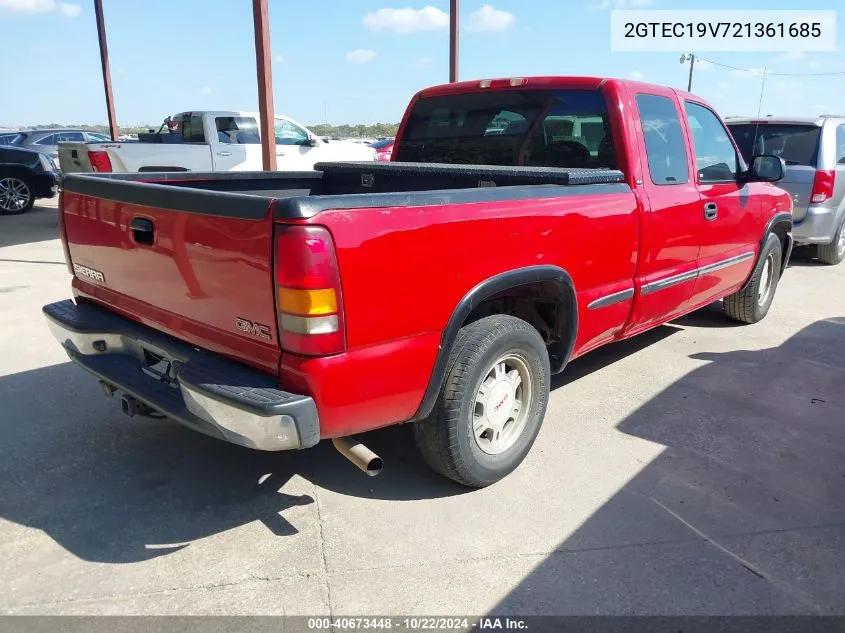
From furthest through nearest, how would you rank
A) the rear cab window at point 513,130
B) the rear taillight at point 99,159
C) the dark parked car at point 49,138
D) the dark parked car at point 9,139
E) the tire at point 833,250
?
1. the dark parked car at point 9,139
2. the dark parked car at point 49,138
3. the rear taillight at point 99,159
4. the tire at point 833,250
5. the rear cab window at point 513,130

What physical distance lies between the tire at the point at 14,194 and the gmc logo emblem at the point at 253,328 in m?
12.7

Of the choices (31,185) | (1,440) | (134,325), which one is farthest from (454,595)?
(31,185)

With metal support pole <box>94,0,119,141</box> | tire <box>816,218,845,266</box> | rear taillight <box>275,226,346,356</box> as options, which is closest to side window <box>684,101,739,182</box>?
rear taillight <box>275,226,346,356</box>

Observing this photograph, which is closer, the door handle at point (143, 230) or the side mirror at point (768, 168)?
the door handle at point (143, 230)

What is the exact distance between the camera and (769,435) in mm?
3773

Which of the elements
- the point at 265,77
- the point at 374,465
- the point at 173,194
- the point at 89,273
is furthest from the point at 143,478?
the point at 265,77

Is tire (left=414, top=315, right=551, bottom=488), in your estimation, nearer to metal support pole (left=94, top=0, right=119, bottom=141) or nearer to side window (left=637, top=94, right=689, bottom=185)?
side window (left=637, top=94, right=689, bottom=185)

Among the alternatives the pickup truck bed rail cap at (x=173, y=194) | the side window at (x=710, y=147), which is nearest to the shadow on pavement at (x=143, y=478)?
the pickup truck bed rail cap at (x=173, y=194)

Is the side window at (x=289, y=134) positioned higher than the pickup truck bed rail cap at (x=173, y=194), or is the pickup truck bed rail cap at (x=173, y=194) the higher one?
the side window at (x=289, y=134)

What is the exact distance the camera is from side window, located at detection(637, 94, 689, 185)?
3932 millimetres

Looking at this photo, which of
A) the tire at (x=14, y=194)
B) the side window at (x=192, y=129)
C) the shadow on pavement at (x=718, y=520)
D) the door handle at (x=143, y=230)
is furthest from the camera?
the tire at (x=14, y=194)

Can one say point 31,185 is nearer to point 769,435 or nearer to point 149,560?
point 149,560

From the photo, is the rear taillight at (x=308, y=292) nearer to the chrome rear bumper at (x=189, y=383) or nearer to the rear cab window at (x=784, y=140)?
the chrome rear bumper at (x=189, y=383)

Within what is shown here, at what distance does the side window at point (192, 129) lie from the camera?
36.5 feet
